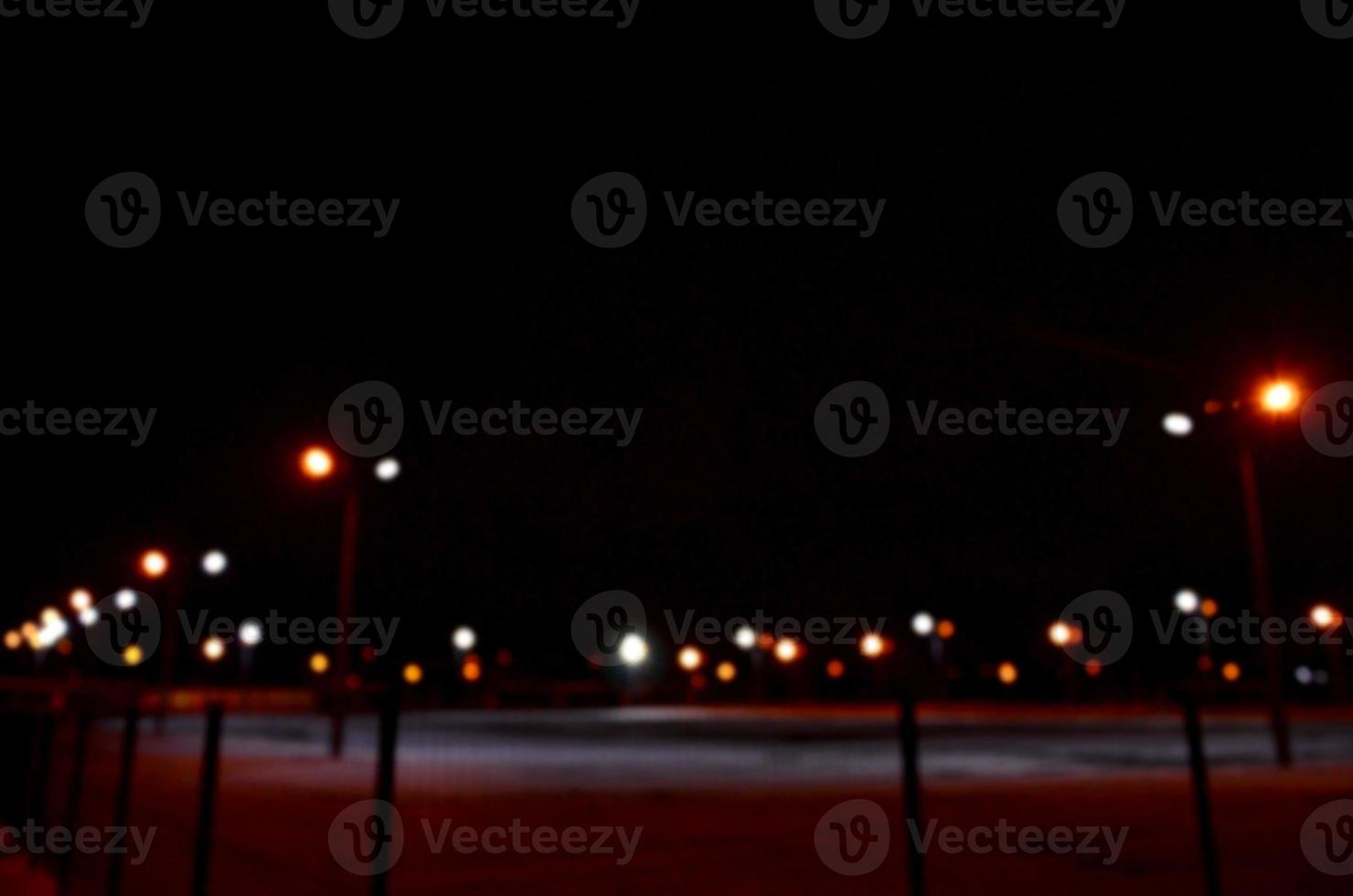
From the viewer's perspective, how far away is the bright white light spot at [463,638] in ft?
145

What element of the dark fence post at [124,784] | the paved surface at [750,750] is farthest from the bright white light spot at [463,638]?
the dark fence post at [124,784]

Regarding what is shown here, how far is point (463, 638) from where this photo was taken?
4422 cm

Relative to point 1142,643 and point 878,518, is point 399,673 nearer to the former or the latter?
point 878,518

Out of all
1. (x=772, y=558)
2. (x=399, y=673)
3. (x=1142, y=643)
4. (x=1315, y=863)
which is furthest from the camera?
(x=1142, y=643)

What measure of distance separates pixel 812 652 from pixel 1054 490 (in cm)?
3094

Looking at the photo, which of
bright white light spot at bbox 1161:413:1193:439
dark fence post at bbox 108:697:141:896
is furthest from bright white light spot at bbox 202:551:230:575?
bright white light spot at bbox 1161:413:1193:439

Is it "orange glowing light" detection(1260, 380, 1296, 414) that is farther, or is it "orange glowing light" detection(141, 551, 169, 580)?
"orange glowing light" detection(141, 551, 169, 580)

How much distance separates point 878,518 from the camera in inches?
1592

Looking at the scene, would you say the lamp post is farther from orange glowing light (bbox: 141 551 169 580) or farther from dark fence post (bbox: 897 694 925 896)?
dark fence post (bbox: 897 694 925 896)

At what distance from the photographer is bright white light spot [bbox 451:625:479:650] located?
44.2 m

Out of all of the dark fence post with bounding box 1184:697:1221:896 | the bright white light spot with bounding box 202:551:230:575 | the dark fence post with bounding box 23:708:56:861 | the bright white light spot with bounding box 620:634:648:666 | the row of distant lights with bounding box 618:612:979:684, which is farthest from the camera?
the row of distant lights with bounding box 618:612:979:684

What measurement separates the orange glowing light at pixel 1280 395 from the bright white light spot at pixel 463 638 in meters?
35.4

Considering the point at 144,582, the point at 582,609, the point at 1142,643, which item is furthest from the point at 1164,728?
the point at 1142,643

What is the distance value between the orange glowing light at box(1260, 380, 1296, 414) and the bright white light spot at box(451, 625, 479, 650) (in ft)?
116
